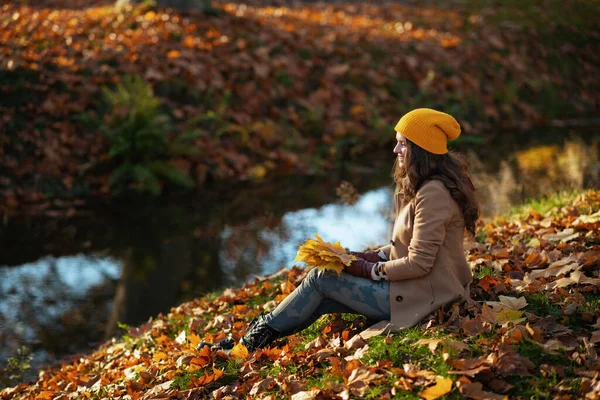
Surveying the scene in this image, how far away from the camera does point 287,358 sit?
4199 millimetres

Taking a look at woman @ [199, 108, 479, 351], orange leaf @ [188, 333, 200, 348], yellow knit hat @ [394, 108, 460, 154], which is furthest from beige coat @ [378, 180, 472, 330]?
orange leaf @ [188, 333, 200, 348]

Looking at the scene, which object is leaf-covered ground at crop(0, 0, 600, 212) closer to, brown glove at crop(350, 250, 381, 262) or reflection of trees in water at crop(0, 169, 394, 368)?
reflection of trees in water at crop(0, 169, 394, 368)

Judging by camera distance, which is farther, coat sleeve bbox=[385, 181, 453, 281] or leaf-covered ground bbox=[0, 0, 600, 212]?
leaf-covered ground bbox=[0, 0, 600, 212]

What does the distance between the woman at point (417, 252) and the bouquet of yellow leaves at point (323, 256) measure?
0.08m

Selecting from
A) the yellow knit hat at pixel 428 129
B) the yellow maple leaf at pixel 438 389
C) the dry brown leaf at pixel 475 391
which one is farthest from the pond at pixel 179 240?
the dry brown leaf at pixel 475 391

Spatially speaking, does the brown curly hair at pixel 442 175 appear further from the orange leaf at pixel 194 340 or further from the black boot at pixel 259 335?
the orange leaf at pixel 194 340

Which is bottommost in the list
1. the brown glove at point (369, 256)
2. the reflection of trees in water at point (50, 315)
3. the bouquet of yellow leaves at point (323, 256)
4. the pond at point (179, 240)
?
the reflection of trees in water at point (50, 315)

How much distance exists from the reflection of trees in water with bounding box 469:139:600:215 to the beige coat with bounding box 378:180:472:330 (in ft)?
14.4

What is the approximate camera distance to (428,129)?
4.10 m

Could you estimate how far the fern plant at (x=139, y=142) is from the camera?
10.2 m

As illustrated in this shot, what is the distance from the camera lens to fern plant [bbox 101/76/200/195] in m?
10.2

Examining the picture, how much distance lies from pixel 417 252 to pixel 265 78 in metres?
8.73

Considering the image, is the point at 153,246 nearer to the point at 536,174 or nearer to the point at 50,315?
the point at 50,315

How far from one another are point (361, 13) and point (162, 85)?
6.98m
